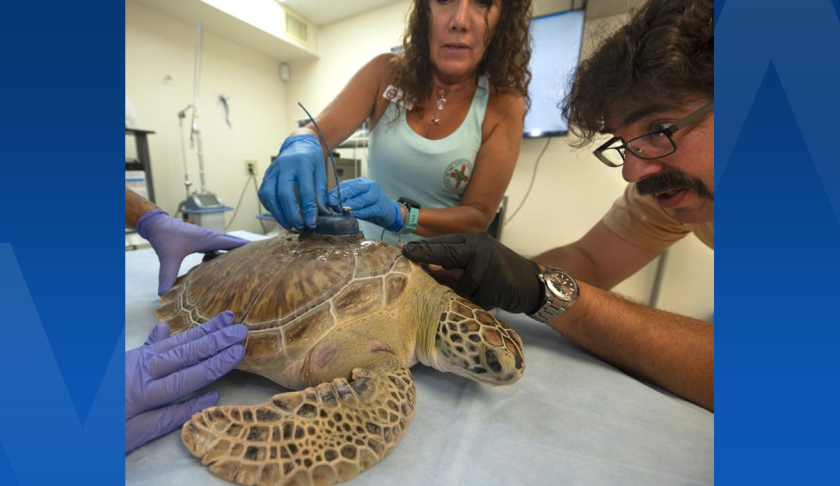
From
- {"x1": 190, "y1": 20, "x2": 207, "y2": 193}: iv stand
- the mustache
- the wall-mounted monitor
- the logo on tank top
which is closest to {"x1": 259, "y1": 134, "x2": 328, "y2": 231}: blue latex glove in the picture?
the logo on tank top

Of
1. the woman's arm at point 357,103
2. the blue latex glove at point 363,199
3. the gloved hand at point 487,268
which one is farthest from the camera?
the woman's arm at point 357,103

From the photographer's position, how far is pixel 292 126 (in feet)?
12.3

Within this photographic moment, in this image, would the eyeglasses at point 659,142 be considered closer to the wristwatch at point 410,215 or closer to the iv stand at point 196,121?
the wristwatch at point 410,215

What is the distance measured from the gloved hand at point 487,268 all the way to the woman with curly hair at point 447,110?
31 centimetres

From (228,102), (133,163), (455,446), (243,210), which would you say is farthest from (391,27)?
(455,446)

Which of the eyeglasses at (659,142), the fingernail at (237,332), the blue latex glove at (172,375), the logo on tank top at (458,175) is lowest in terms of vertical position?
the blue latex glove at (172,375)

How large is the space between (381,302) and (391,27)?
10.3ft

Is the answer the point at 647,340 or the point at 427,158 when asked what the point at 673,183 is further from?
the point at 427,158

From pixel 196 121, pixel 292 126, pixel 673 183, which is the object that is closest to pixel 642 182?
pixel 673 183

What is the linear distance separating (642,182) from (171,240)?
1621mm

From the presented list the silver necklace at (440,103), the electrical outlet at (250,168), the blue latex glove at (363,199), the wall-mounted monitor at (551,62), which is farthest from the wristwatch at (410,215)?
the electrical outlet at (250,168)

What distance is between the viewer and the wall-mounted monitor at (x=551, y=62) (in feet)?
7.36

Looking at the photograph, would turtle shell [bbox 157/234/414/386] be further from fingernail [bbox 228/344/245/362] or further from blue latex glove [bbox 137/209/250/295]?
blue latex glove [bbox 137/209/250/295]

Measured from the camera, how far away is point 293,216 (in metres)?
0.95
